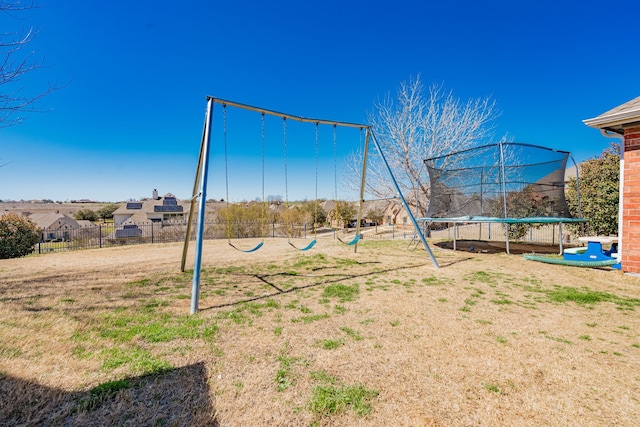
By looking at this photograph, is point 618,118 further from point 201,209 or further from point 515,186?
point 201,209

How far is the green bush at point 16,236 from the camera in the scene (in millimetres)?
10508

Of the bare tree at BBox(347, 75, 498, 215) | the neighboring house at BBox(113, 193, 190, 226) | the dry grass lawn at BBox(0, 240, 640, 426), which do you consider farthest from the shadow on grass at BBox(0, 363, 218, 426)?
the neighboring house at BBox(113, 193, 190, 226)

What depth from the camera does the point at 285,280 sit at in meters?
4.84

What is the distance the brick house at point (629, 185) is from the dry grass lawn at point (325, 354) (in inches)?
15.7

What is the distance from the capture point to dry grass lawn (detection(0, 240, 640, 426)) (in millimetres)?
1618

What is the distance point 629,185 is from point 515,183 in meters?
2.39

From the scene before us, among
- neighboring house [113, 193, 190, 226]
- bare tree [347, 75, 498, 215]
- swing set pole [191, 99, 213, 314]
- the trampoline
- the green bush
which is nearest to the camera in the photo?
swing set pole [191, 99, 213, 314]

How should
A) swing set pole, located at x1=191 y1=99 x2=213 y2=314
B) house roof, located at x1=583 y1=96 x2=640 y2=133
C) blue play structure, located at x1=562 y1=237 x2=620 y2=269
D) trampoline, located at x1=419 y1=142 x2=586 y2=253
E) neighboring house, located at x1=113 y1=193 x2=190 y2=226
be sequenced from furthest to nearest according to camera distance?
neighboring house, located at x1=113 y1=193 x2=190 y2=226, trampoline, located at x1=419 y1=142 x2=586 y2=253, blue play structure, located at x1=562 y1=237 x2=620 y2=269, house roof, located at x1=583 y1=96 x2=640 y2=133, swing set pole, located at x1=191 y1=99 x2=213 y2=314

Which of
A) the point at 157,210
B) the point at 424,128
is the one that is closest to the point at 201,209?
the point at 424,128

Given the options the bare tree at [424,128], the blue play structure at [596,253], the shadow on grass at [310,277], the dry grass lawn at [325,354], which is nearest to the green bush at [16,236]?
the dry grass lawn at [325,354]

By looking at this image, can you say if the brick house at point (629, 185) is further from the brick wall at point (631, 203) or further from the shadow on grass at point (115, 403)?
the shadow on grass at point (115, 403)

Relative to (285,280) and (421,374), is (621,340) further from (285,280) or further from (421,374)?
(285,280)

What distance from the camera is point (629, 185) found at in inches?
171

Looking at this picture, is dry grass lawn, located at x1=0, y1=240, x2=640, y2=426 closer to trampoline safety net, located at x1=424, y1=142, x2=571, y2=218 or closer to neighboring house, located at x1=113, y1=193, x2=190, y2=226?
trampoline safety net, located at x1=424, y1=142, x2=571, y2=218
